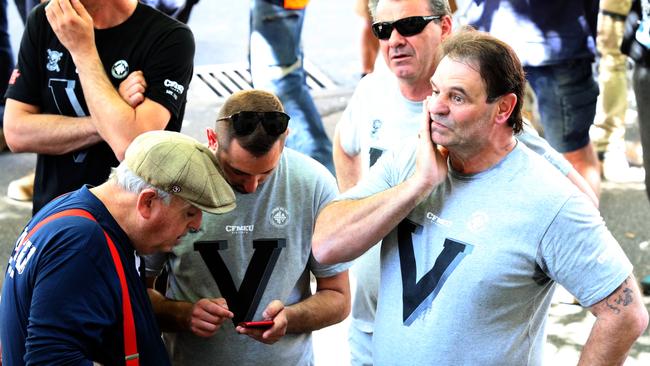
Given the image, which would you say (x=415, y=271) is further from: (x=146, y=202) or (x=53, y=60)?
(x=53, y=60)

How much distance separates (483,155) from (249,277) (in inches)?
34.9

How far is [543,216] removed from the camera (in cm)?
277

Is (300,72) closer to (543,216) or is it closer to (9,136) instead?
(9,136)

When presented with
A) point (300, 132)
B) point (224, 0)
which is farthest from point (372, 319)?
point (224, 0)

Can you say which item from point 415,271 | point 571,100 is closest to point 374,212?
A: point 415,271

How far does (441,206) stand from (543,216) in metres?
0.30

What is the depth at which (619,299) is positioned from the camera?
278 centimetres

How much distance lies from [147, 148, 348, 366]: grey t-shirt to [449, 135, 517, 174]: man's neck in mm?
605

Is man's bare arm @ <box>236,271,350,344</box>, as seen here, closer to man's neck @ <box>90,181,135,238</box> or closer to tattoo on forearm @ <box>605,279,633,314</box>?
man's neck @ <box>90,181,135,238</box>

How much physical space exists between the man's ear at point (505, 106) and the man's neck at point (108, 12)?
155 centimetres

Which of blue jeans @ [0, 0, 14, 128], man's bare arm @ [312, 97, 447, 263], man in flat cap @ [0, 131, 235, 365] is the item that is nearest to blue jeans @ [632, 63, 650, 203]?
man's bare arm @ [312, 97, 447, 263]

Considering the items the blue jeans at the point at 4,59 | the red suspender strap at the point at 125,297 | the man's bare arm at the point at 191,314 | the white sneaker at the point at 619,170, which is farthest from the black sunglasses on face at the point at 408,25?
the blue jeans at the point at 4,59

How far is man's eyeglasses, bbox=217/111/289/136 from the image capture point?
124 inches

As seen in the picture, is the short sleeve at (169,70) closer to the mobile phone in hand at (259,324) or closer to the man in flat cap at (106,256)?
the man in flat cap at (106,256)
